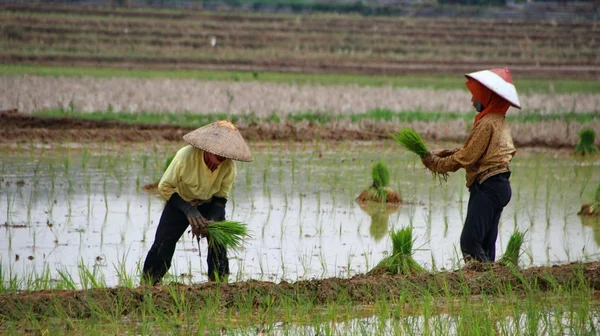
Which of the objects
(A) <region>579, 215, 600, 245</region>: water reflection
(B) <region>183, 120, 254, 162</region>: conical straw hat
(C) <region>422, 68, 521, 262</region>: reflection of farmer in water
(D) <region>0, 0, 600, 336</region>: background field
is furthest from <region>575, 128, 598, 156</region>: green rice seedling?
(B) <region>183, 120, 254, 162</region>: conical straw hat

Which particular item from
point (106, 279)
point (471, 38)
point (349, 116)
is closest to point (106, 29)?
point (471, 38)

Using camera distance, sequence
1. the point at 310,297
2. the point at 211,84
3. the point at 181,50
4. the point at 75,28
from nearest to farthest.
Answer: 1. the point at 310,297
2. the point at 211,84
3. the point at 181,50
4. the point at 75,28

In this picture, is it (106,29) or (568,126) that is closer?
(568,126)

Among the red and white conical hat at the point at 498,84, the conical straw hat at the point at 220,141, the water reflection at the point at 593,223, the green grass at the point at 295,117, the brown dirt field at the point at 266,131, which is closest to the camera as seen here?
the conical straw hat at the point at 220,141

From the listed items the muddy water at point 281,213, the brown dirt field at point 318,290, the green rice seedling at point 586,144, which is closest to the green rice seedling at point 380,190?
the muddy water at point 281,213

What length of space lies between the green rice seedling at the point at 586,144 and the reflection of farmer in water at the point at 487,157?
702 centimetres

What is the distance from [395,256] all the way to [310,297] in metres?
0.92

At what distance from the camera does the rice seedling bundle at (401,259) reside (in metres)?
5.79

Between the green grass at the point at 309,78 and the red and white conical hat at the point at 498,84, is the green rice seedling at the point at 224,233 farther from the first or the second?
the green grass at the point at 309,78

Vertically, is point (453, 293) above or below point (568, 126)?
below

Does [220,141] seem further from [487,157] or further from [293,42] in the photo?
[293,42]

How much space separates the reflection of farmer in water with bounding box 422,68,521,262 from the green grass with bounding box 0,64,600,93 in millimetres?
15945

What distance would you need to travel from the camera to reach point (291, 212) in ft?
27.3

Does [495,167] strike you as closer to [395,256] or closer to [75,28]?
[395,256]
